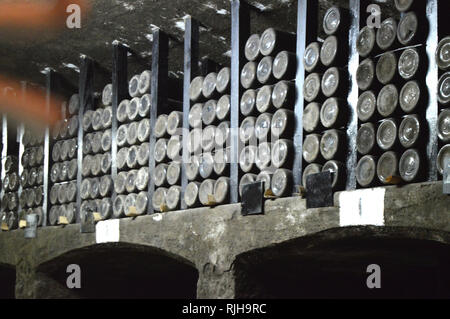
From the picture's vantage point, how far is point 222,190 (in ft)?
20.1

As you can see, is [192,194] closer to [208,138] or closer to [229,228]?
[208,138]

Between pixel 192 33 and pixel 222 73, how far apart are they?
33.2 inches

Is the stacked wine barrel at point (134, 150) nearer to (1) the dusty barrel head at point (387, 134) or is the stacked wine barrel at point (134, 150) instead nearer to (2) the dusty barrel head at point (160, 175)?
(2) the dusty barrel head at point (160, 175)

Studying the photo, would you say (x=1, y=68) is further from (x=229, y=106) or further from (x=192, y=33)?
(x=229, y=106)

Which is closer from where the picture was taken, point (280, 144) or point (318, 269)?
point (280, 144)

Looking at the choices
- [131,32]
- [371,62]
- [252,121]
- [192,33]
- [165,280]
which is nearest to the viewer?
[371,62]

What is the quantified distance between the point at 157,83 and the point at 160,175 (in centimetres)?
106

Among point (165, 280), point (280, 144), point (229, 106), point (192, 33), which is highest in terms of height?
point (192, 33)

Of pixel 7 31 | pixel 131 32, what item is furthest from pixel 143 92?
pixel 7 31

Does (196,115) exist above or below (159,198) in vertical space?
above

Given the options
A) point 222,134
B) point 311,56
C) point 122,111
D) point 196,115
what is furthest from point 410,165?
point 122,111

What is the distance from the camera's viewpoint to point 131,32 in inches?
302

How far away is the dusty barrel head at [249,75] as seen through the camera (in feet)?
19.8

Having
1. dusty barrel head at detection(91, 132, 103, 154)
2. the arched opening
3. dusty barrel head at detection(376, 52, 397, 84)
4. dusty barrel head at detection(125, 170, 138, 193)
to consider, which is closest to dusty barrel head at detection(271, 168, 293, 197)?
dusty barrel head at detection(376, 52, 397, 84)
